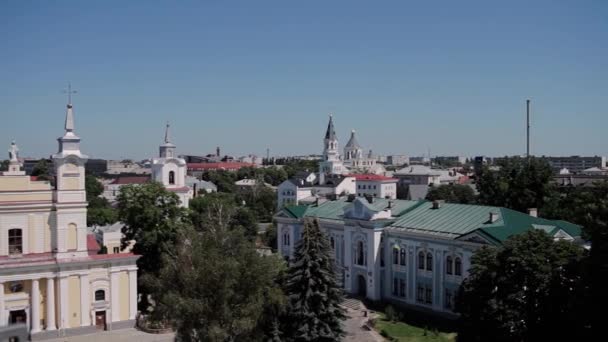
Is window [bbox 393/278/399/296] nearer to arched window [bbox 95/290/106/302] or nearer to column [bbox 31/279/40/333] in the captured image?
arched window [bbox 95/290/106/302]

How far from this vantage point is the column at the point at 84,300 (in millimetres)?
32250

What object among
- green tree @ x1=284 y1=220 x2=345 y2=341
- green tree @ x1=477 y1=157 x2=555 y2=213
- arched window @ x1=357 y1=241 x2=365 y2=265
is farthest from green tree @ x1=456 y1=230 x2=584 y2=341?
green tree @ x1=477 y1=157 x2=555 y2=213

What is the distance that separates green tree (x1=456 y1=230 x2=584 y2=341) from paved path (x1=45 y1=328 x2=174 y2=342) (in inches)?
660

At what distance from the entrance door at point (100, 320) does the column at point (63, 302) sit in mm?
1691

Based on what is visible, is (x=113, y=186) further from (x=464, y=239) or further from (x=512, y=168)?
(x=464, y=239)

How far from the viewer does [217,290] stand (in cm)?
2291

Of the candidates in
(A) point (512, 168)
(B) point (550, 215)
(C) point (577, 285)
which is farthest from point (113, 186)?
(C) point (577, 285)

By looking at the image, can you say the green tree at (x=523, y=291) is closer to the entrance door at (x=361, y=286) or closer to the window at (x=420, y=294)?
the window at (x=420, y=294)

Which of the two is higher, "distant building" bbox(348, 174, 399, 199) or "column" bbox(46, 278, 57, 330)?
"distant building" bbox(348, 174, 399, 199)

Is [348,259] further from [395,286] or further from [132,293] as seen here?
[132,293]

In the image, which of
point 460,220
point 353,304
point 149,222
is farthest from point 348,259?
point 149,222

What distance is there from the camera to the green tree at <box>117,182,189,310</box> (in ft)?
119

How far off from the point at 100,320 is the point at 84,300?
1695 millimetres

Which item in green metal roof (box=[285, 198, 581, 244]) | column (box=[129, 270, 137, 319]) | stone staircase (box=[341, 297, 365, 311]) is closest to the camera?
green metal roof (box=[285, 198, 581, 244])
